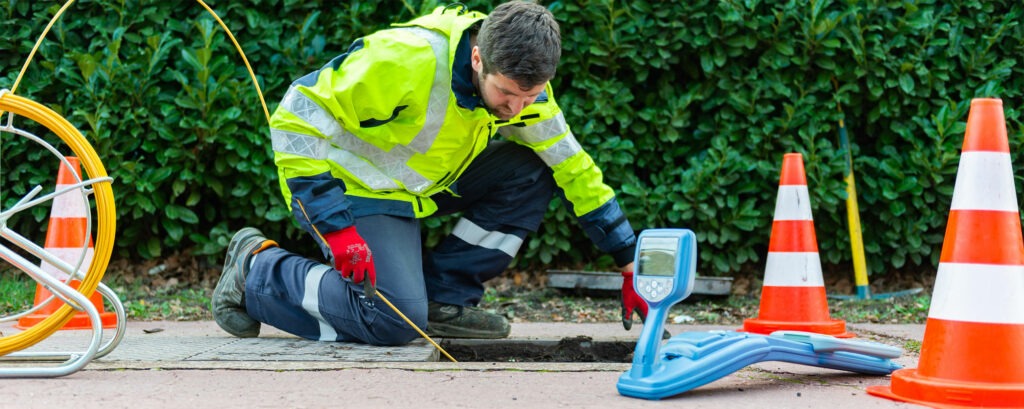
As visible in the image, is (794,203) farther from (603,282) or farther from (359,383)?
(359,383)

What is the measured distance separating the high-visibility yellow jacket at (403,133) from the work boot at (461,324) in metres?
0.37

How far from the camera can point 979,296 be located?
2.17 meters

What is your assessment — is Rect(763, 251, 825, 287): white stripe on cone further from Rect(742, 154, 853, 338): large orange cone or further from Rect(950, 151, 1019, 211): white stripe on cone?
Rect(950, 151, 1019, 211): white stripe on cone

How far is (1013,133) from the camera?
4.66 metres

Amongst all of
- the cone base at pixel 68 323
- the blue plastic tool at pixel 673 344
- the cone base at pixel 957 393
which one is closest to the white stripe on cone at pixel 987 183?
the cone base at pixel 957 393

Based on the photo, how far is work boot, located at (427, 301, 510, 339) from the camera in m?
3.40

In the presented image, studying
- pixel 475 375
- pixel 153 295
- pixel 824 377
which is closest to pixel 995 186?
pixel 824 377

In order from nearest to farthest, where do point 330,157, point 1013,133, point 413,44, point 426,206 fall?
point 413,44 → point 330,157 → point 426,206 → point 1013,133

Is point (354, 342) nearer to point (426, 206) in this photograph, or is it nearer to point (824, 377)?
point (426, 206)

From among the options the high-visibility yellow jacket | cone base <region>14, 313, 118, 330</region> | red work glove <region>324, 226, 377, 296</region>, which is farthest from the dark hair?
A: cone base <region>14, 313, 118, 330</region>

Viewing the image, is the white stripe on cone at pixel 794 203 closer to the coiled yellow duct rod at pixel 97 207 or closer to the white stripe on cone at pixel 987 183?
the white stripe on cone at pixel 987 183

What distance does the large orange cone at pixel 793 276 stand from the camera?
3.39 m

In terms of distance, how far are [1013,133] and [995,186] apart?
2818 mm

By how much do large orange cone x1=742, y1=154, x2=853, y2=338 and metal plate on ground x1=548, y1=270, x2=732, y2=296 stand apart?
1.00m
